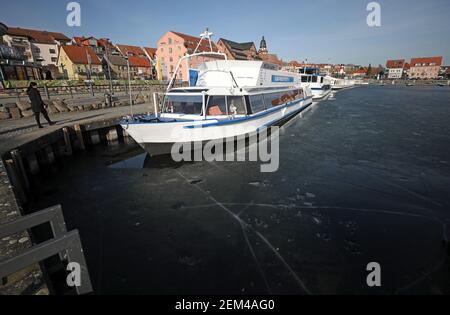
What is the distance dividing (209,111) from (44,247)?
30.2ft

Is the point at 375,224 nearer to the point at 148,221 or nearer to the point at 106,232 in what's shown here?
the point at 148,221

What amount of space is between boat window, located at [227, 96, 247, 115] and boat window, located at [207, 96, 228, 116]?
1.17 ft

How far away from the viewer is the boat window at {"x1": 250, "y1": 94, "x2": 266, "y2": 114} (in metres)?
13.0

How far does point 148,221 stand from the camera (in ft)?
22.6

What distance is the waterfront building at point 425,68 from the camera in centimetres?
13175

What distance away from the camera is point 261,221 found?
22.1ft

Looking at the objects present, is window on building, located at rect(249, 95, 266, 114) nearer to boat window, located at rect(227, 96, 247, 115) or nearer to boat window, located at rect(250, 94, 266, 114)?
boat window, located at rect(250, 94, 266, 114)

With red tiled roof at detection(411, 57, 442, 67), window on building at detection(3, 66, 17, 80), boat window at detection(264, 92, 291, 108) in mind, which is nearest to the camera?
boat window at detection(264, 92, 291, 108)

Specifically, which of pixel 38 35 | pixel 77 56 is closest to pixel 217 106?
pixel 77 56

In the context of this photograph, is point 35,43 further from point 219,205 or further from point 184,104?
point 219,205

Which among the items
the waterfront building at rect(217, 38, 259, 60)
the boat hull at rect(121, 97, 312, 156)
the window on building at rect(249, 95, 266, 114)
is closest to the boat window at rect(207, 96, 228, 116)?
the boat hull at rect(121, 97, 312, 156)

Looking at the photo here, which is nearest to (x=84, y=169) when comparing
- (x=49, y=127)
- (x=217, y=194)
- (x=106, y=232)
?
(x=49, y=127)

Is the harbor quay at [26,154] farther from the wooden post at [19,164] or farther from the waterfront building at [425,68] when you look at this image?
the waterfront building at [425,68]

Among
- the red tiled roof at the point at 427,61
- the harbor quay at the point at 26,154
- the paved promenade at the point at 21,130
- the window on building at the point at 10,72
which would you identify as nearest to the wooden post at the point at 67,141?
the harbor quay at the point at 26,154
